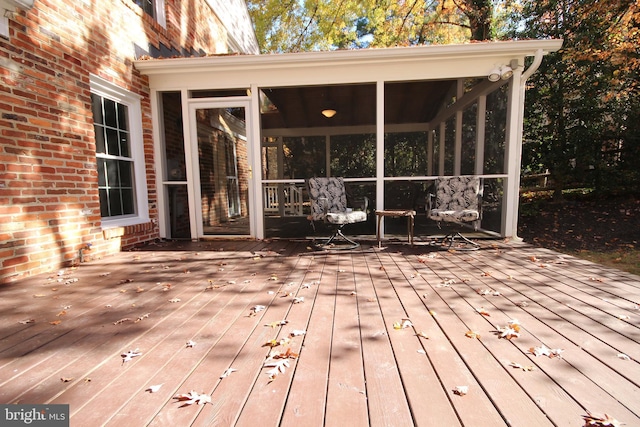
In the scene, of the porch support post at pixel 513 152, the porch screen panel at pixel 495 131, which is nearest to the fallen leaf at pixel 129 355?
the porch support post at pixel 513 152

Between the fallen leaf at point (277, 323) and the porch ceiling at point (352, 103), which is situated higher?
the porch ceiling at point (352, 103)

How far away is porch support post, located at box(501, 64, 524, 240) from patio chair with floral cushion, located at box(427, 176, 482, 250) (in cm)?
47

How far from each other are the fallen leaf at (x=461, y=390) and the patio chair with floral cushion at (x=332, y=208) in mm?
2919

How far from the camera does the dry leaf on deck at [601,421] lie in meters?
1.08

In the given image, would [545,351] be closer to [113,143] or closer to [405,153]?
[113,143]

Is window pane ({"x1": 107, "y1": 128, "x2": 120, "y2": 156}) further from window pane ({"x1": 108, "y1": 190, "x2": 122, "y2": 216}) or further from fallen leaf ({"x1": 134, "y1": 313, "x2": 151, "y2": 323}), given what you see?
fallen leaf ({"x1": 134, "y1": 313, "x2": 151, "y2": 323})

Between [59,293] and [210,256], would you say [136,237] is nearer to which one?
[210,256]

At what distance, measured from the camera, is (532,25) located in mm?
6555

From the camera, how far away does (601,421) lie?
110 cm

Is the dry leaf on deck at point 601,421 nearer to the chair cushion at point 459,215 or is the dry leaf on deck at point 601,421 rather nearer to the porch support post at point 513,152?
the chair cushion at point 459,215

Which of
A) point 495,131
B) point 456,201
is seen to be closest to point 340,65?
point 456,201

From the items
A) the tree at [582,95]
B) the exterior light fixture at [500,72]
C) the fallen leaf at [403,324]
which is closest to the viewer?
the fallen leaf at [403,324]

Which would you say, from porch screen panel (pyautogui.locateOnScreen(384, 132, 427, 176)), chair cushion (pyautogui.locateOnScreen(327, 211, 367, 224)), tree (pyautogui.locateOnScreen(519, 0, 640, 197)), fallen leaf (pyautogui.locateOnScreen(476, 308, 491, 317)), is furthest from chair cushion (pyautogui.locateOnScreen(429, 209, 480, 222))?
porch screen panel (pyautogui.locateOnScreen(384, 132, 427, 176))

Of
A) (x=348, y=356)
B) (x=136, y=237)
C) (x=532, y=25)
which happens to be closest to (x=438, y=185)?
(x=348, y=356)
